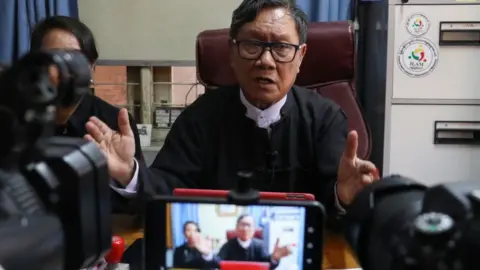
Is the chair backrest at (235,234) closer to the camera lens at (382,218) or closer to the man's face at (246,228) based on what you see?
the man's face at (246,228)

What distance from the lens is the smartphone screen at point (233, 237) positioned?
0.80 m

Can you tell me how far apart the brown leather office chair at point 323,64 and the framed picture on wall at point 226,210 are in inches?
35.7

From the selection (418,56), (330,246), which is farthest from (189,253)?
(418,56)

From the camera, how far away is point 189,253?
83 cm

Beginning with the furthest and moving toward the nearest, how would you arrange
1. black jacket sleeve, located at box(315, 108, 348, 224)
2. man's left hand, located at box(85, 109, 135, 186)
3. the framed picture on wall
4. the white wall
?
1. the white wall
2. black jacket sleeve, located at box(315, 108, 348, 224)
3. man's left hand, located at box(85, 109, 135, 186)
4. the framed picture on wall

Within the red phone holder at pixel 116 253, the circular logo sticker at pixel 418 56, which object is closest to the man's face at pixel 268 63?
the red phone holder at pixel 116 253

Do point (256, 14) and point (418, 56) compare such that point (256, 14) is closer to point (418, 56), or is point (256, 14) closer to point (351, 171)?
point (351, 171)

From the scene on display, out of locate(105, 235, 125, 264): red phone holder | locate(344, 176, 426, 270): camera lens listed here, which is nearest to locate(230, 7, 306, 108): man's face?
locate(105, 235, 125, 264): red phone holder

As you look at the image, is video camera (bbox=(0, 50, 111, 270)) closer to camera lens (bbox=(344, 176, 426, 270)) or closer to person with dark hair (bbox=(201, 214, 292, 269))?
camera lens (bbox=(344, 176, 426, 270))

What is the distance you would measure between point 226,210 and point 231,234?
0.18 ft

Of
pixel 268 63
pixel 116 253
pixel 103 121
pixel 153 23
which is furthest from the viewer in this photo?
pixel 153 23

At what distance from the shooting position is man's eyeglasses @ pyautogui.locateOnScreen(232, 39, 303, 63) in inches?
A: 54.4

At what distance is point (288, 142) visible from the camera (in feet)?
4.70

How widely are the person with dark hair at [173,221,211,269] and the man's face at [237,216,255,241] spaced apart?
0.21 feet
